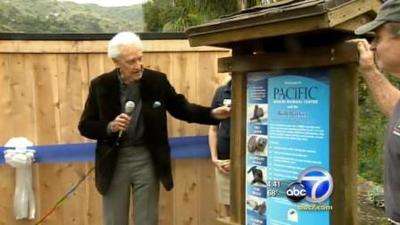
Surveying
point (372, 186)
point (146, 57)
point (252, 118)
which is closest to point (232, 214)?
point (252, 118)

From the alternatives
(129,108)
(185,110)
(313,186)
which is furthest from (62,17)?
(313,186)

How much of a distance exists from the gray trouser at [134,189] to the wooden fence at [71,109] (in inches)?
30.4

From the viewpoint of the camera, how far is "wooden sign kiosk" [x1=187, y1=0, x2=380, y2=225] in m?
2.52

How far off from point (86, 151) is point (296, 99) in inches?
93.7

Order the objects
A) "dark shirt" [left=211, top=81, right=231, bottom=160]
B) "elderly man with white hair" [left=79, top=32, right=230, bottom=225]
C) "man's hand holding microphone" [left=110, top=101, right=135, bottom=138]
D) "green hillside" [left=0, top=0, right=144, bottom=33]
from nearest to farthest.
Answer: "man's hand holding microphone" [left=110, top=101, right=135, bottom=138] → "elderly man with white hair" [left=79, top=32, right=230, bottom=225] → "dark shirt" [left=211, top=81, right=231, bottom=160] → "green hillside" [left=0, top=0, right=144, bottom=33]

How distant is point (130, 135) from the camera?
12.4ft

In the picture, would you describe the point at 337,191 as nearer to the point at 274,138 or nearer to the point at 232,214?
the point at 274,138

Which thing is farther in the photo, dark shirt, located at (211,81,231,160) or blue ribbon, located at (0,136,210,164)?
blue ribbon, located at (0,136,210,164)

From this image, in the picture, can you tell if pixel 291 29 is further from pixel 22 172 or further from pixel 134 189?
pixel 22 172

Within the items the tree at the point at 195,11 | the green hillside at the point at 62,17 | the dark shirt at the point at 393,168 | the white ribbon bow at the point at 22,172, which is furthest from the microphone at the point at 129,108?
the green hillside at the point at 62,17

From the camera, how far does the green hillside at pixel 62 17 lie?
21462mm

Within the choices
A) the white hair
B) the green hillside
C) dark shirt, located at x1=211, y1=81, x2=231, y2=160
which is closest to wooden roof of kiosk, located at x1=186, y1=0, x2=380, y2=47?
the white hair

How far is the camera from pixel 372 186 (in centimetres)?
584

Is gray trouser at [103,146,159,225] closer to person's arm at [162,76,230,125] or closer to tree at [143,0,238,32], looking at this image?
person's arm at [162,76,230,125]
